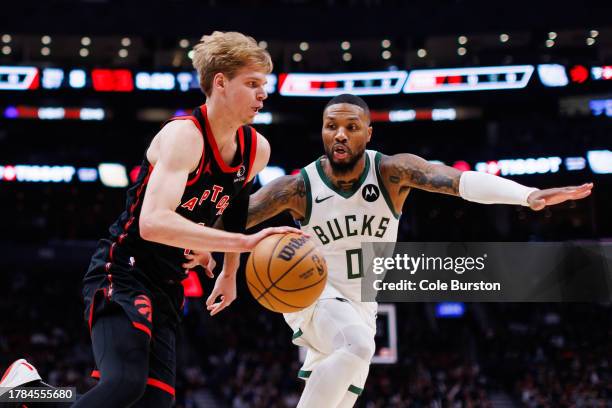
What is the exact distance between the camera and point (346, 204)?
549 centimetres

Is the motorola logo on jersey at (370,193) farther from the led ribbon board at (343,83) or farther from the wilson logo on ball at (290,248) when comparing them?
the led ribbon board at (343,83)

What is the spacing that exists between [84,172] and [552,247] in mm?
16617

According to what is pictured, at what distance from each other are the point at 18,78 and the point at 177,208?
63.7ft

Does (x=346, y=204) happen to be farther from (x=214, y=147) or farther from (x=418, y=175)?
(x=214, y=147)

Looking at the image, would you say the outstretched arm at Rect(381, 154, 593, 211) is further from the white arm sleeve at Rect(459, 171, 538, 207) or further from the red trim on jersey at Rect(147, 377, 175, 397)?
the red trim on jersey at Rect(147, 377, 175, 397)

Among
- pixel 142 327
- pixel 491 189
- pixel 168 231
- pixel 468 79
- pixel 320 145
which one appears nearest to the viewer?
pixel 168 231

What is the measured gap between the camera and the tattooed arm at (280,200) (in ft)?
18.6

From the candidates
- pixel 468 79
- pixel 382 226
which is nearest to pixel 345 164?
pixel 382 226

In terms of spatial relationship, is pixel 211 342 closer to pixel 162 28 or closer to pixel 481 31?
pixel 162 28

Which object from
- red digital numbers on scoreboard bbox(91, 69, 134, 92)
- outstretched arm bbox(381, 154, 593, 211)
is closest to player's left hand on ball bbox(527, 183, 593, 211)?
outstretched arm bbox(381, 154, 593, 211)

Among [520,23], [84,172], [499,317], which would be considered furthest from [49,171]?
[520,23]

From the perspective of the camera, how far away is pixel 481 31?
24344mm

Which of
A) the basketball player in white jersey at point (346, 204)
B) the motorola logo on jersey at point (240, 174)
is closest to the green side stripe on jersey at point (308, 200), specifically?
the basketball player in white jersey at point (346, 204)

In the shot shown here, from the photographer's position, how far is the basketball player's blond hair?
158 inches
